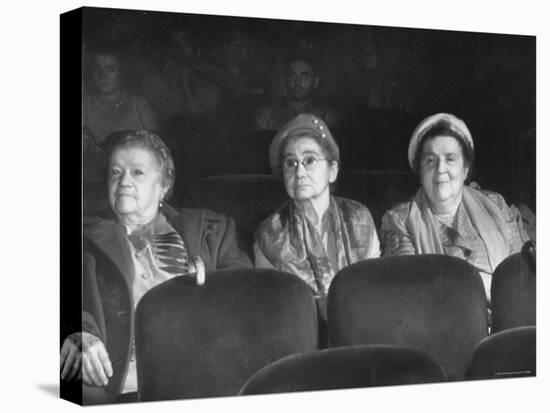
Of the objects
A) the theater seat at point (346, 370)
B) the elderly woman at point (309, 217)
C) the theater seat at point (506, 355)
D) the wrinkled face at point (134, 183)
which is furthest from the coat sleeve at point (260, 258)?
the theater seat at point (506, 355)

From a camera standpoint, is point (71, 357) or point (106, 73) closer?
point (106, 73)

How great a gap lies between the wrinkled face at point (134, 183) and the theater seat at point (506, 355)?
2.88m

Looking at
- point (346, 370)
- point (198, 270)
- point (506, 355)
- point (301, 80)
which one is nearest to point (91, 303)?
point (198, 270)

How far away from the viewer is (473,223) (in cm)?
1115

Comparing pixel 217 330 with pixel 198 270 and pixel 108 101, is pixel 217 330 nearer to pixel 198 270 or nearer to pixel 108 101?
pixel 198 270

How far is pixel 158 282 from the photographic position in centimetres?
993

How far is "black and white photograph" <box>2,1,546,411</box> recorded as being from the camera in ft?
32.2

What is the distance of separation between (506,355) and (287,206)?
224 cm

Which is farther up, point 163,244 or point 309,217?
point 309,217

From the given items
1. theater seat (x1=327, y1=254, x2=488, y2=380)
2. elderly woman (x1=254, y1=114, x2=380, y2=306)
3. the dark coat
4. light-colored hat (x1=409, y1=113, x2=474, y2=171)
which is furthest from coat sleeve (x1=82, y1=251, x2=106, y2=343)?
light-colored hat (x1=409, y1=113, x2=474, y2=171)

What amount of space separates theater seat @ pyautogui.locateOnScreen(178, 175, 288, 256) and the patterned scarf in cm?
23

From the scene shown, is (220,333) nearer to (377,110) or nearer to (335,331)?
(335,331)

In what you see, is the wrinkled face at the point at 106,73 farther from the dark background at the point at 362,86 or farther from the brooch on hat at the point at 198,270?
the brooch on hat at the point at 198,270

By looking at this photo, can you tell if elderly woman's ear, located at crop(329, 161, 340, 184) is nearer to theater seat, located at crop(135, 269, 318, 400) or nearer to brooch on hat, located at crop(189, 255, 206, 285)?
theater seat, located at crop(135, 269, 318, 400)
